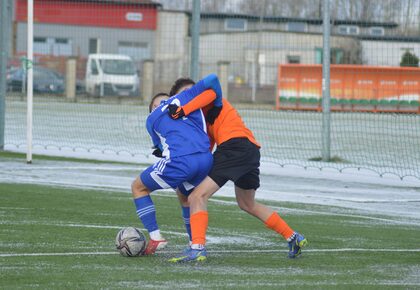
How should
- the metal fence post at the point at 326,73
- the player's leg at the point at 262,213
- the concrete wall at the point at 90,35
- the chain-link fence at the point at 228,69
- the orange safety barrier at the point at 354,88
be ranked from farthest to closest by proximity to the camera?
the concrete wall at the point at 90,35 → the orange safety barrier at the point at 354,88 → the chain-link fence at the point at 228,69 → the metal fence post at the point at 326,73 → the player's leg at the point at 262,213

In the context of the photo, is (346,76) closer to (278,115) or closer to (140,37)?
(278,115)

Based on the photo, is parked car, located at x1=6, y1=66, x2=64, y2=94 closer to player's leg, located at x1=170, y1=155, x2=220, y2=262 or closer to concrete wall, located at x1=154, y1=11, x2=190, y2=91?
concrete wall, located at x1=154, y1=11, x2=190, y2=91

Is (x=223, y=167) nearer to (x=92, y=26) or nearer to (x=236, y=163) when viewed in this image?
(x=236, y=163)

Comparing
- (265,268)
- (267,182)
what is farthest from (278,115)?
(265,268)

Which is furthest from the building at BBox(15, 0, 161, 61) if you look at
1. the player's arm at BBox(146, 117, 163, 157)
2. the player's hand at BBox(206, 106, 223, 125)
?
the player's hand at BBox(206, 106, 223, 125)

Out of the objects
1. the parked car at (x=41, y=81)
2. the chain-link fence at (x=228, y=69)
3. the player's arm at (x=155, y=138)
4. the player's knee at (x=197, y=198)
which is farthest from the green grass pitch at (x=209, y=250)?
the parked car at (x=41, y=81)

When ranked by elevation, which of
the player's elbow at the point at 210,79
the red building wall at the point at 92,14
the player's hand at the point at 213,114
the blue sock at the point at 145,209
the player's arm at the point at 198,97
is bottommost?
the blue sock at the point at 145,209

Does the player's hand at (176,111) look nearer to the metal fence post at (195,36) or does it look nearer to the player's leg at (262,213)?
the player's leg at (262,213)

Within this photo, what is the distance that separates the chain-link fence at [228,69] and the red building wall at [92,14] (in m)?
0.04

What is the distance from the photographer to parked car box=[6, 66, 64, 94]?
82.5 ft

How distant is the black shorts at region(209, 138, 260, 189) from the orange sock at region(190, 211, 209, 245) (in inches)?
12.6

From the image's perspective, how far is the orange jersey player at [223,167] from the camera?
25.9 feet

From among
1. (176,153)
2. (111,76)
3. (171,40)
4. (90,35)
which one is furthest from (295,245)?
(111,76)

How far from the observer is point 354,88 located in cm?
3125
